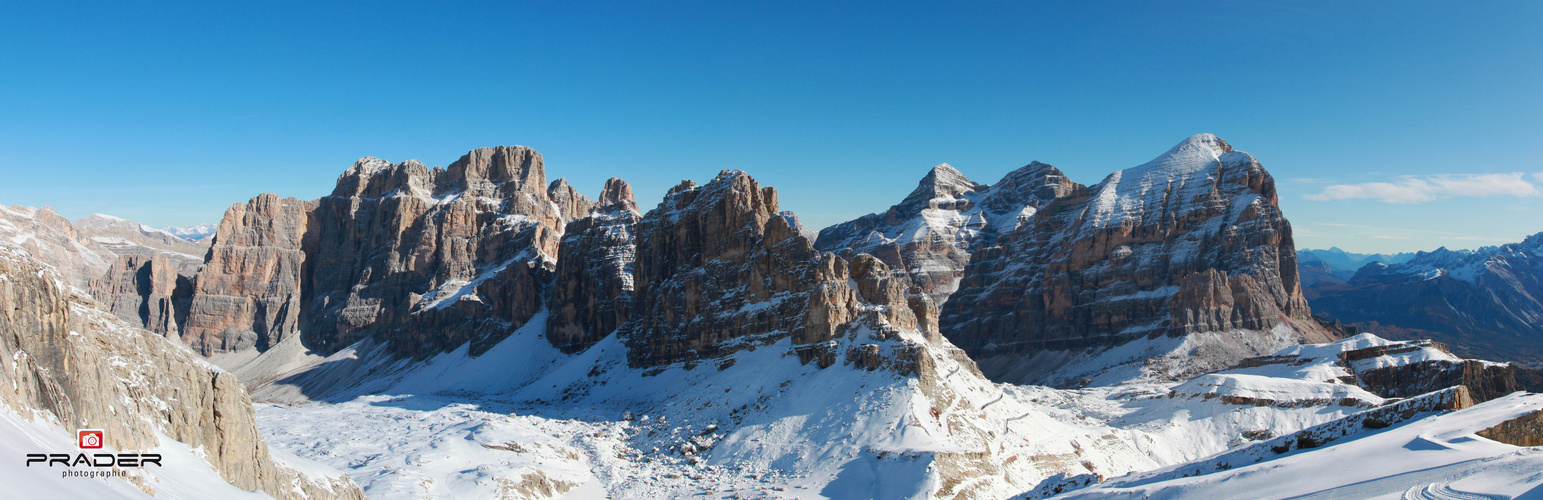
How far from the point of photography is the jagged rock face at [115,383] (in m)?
27.8

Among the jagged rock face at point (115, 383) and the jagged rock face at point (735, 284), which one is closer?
the jagged rock face at point (115, 383)

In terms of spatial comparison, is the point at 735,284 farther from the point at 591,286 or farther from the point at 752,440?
the point at 591,286

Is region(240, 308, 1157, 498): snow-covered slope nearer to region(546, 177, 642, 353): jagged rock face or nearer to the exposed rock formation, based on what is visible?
the exposed rock formation

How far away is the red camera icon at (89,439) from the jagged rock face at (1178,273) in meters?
167

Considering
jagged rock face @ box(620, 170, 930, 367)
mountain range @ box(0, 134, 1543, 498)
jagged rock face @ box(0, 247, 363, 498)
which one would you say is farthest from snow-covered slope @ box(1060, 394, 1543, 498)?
jagged rock face @ box(620, 170, 930, 367)

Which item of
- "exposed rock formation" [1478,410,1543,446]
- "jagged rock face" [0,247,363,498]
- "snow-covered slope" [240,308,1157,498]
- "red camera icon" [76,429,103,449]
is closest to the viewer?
"red camera icon" [76,429,103,449]

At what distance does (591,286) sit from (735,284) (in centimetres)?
5234

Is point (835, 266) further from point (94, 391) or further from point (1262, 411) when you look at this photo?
point (94, 391)

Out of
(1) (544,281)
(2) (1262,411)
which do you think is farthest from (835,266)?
(1) (544,281)

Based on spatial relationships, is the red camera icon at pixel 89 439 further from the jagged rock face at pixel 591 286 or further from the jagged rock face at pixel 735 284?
the jagged rock face at pixel 591 286

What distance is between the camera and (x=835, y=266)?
104375mm

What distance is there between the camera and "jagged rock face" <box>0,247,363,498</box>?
91.1 feet

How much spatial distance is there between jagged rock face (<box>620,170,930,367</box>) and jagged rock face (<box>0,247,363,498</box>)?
61.2 meters

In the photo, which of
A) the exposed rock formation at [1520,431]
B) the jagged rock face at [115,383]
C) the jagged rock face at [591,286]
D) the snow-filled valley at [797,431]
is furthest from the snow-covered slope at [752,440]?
the jagged rock face at [591,286]
